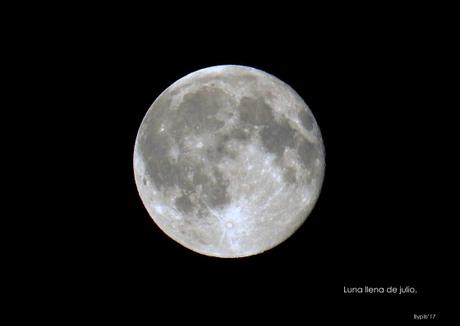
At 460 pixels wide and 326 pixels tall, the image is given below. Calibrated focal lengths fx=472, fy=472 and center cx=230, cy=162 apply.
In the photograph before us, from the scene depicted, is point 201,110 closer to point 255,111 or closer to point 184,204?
point 255,111

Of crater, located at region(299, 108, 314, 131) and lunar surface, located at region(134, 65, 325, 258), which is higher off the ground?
crater, located at region(299, 108, 314, 131)

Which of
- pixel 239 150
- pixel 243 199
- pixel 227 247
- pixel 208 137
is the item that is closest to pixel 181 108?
pixel 208 137

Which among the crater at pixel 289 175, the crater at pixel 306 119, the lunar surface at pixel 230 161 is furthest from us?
the crater at pixel 306 119

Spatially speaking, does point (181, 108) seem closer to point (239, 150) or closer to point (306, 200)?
point (239, 150)

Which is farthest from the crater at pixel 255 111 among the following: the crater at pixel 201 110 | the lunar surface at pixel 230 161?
the crater at pixel 201 110

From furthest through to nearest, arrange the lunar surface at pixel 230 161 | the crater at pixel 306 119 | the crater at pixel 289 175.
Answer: the crater at pixel 306 119, the crater at pixel 289 175, the lunar surface at pixel 230 161

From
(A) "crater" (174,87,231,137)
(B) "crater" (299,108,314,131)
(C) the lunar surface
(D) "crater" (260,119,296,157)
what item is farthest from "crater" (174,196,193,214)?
(B) "crater" (299,108,314,131)

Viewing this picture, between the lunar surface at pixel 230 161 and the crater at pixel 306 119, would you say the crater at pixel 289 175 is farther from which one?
the crater at pixel 306 119

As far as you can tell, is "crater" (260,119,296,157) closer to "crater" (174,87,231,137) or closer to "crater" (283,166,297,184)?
"crater" (283,166,297,184)
